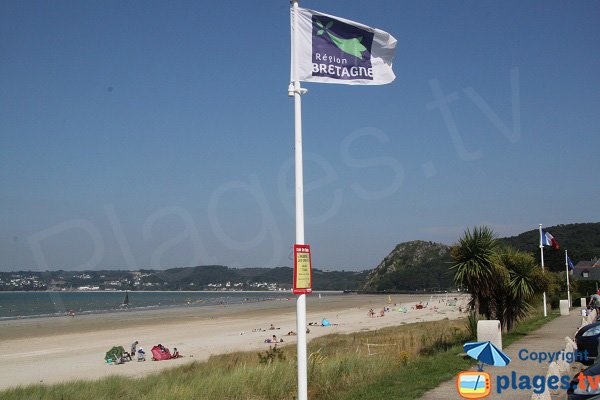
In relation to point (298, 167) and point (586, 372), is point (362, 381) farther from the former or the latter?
point (298, 167)

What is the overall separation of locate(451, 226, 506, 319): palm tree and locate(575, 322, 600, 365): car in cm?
503

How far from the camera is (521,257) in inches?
874

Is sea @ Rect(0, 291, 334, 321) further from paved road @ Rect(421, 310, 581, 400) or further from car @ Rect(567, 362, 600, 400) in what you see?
car @ Rect(567, 362, 600, 400)

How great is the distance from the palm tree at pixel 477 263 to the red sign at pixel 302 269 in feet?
39.4

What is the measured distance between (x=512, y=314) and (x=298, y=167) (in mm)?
16522

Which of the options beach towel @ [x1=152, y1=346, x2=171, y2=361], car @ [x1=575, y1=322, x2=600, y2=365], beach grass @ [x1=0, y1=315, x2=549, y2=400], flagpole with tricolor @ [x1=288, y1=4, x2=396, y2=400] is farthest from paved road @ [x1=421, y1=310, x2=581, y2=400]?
beach towel @ [x1=152, y1=346, x2=171, y2=361]

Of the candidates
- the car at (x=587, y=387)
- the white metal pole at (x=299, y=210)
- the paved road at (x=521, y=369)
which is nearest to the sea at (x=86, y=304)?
the paved road at (x=521, y=369)

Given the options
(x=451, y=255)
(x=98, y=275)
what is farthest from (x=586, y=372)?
(x=98, y=275)

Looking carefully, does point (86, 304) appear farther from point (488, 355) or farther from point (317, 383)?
point (488, 355)

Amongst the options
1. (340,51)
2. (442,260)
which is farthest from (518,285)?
(442,260)

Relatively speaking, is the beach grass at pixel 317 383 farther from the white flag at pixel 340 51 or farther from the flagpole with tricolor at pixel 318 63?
the white flag at pixel 340 51

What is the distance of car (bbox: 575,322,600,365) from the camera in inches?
512

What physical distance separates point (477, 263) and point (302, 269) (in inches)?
488

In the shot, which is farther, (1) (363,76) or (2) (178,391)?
(2) (178,391)
